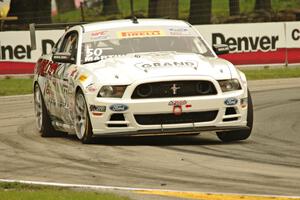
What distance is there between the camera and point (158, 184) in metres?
9.05

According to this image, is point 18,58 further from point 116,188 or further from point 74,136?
point 116,188

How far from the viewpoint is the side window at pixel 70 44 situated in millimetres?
13500

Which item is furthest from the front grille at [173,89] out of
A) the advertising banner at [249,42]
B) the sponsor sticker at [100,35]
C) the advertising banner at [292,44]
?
the advertising banner at [292,44]

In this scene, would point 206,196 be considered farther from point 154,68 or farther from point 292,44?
point 292,44

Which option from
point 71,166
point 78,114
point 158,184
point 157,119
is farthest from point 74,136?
point 158,184

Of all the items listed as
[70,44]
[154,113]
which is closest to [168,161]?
[154,113]

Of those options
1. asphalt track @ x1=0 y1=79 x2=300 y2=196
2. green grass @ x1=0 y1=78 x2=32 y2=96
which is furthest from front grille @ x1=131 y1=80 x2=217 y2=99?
green grass @ x1=0 y1=78 x2=32 y2=96

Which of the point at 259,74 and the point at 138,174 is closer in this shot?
the point at 138,174

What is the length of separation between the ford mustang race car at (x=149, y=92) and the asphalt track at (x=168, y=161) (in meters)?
0.23

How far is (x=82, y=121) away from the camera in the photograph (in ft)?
40.5

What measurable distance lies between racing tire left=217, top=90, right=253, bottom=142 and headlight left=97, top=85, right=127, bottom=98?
1.44 m

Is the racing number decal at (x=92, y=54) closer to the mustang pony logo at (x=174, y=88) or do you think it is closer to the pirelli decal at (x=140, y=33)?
the pirelli decal at (x=140, y=33)

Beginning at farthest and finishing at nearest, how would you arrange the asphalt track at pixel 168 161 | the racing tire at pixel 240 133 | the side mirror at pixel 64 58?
the side mirror at pixel 64 58 → the racing tire at pixel 240 133 → the asphalt track at pixel 168 161

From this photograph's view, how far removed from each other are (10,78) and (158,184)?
19.4 m
